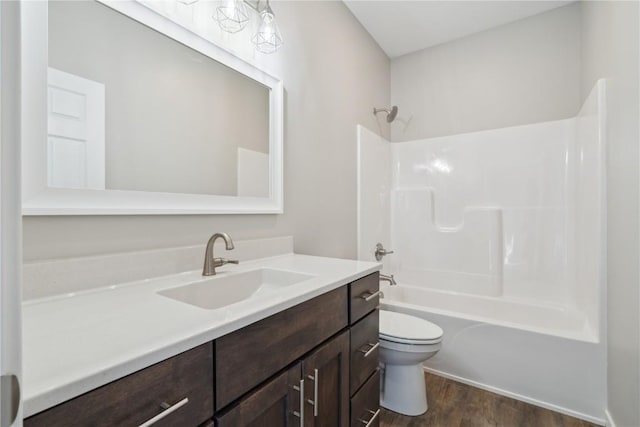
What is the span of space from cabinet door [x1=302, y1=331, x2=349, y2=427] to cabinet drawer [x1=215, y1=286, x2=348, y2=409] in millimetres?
48

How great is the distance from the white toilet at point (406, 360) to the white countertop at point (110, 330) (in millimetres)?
878

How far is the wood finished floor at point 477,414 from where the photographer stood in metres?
1.62

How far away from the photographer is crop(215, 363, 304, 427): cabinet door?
67cm

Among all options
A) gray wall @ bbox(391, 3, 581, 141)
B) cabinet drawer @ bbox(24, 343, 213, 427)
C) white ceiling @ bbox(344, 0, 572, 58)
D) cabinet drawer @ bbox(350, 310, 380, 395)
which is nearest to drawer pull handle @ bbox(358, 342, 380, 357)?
cabinet drawer @ bbox(350, 310, 380, 395)

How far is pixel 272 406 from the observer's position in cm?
77

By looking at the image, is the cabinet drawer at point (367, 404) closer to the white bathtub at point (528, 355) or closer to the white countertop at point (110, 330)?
the white countertop at point (110, 330)

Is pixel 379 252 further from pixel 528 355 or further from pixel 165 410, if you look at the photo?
pixel 165 410

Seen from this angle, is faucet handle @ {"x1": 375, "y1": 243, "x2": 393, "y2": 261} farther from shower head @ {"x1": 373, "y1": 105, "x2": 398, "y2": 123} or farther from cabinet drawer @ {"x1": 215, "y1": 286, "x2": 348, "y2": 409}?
cabinet drawer @ {"x1": 215, "y1": 286, "x2": 348, "y2": 409}

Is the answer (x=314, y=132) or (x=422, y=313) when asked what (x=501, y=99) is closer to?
(x=314, y=132)

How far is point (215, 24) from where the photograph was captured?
125 cm

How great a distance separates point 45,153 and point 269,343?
0.78m

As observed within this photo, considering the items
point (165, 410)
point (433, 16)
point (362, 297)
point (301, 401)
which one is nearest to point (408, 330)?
point (362, 297)

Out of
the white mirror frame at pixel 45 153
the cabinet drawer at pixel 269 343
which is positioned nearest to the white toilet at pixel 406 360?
the cabinet drawer at pixel 269 343

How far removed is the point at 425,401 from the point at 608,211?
1431 mm
